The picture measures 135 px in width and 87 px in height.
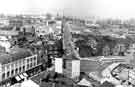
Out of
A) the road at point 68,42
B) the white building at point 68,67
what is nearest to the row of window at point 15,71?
the white building at point 68,67

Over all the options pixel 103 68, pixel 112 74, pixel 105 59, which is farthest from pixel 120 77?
pixel 105 59

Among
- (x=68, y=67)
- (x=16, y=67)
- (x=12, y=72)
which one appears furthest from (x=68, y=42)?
(x=12, y=72)

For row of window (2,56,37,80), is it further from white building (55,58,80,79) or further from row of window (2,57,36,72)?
white building (55,58,80,79)

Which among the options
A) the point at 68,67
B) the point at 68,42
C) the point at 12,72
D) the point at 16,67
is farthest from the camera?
the point at 68,42

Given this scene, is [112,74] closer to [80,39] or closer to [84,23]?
[80,39]

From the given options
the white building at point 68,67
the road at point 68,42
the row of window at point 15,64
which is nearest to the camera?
the row of window at point 15,64

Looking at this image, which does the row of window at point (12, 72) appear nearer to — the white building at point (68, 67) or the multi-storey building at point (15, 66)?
the multi-storey building at point (15, 66)

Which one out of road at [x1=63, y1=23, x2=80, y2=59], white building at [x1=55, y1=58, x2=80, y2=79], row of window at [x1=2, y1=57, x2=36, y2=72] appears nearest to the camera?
row of window at [x1=2, y1=57, x2=36, y2=72]

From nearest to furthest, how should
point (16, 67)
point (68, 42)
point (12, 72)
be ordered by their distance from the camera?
point (12, 72), point (16, 67), point (68, 42)

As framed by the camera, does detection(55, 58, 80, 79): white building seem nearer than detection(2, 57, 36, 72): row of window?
No

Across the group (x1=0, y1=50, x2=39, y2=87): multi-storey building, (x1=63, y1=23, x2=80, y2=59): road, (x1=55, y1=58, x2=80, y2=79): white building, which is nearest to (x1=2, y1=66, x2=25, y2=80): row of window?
(x1=0, y1=50, x2=39, y2=87): multi-storey building

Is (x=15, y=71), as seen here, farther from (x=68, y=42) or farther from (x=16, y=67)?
(x=68, y=42)
